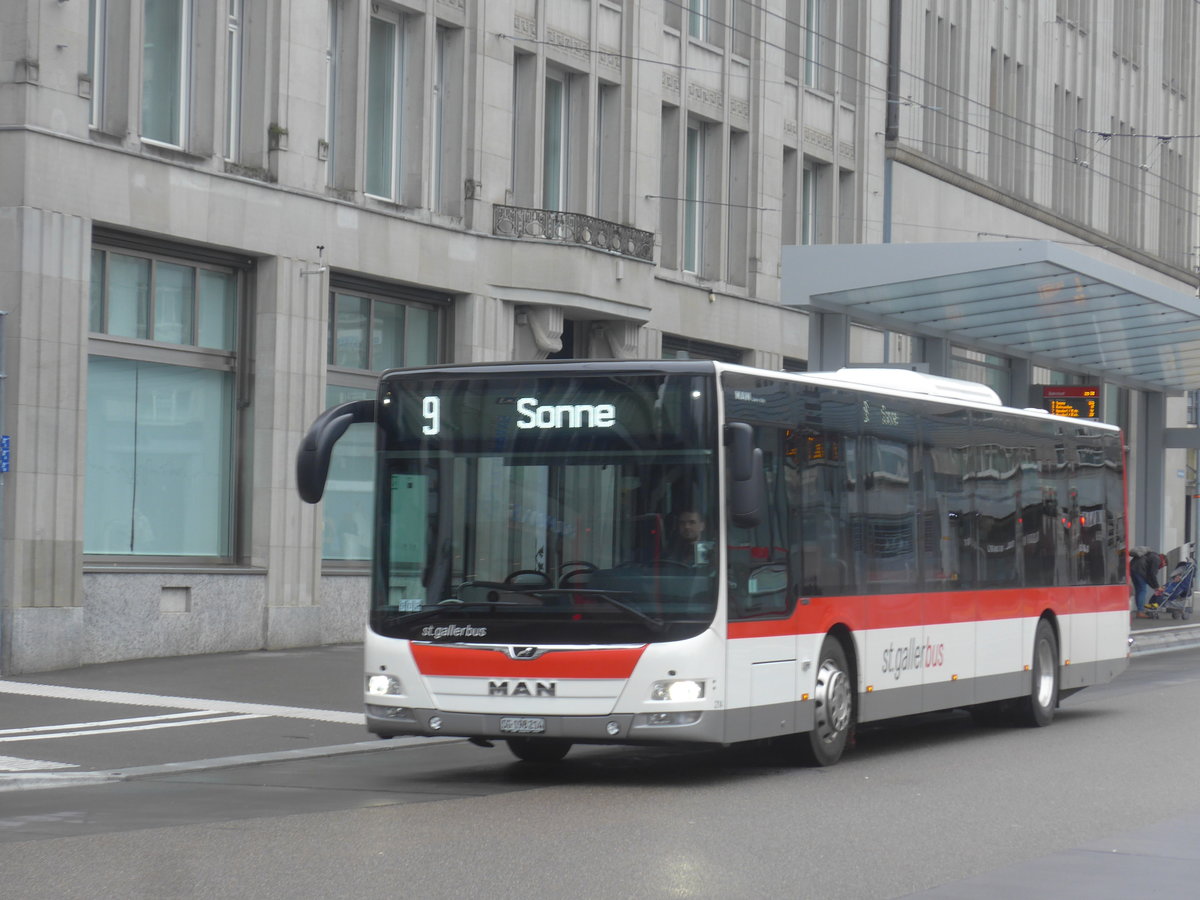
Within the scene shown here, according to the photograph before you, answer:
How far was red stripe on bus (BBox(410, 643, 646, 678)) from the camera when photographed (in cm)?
1184

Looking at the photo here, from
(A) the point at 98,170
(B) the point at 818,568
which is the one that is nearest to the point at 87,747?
(B) the point at 818,568

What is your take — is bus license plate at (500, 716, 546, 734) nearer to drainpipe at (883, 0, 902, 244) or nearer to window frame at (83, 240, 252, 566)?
window frame at (83, 240, 252, 566)

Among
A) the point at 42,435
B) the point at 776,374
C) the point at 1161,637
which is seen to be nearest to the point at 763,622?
the point at 776,374

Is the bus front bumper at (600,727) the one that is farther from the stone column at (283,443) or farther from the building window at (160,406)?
the stone column at (283,443)

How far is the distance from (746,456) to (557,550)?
1.31 m

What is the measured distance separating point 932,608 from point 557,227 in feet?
42.6

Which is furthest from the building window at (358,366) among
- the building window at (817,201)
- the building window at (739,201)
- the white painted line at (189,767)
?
the building window at (817,201)

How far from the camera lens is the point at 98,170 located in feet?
68.0

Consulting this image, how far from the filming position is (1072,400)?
1334 inches

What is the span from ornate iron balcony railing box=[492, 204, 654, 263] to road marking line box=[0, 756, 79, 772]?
1474 centimetres

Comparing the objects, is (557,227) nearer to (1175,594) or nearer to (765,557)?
(765,557)

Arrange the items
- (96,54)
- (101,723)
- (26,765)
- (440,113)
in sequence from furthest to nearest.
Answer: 1. (440,113)
2. (96,54)
3. (101,723)
4. (26,765)

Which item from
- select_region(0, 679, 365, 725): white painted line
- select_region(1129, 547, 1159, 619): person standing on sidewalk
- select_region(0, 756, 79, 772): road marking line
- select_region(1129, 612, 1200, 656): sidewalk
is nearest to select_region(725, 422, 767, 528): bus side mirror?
select_region(0, 756, 79, 772): road marking line

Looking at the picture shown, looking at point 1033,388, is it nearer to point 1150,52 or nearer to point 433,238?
point 433,238
